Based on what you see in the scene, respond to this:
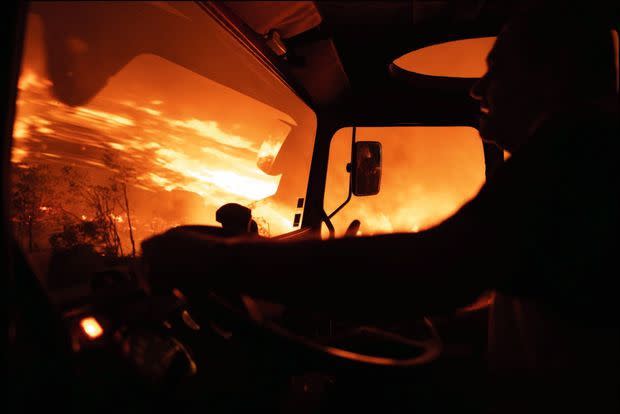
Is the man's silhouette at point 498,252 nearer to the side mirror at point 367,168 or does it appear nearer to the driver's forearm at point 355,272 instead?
the driver's forearm at point 355,272

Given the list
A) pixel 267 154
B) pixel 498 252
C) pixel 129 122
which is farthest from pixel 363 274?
pixel 267 154

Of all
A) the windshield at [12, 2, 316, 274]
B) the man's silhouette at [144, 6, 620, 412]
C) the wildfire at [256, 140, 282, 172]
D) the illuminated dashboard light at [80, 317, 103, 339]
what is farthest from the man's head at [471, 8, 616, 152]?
the wildfire at [256, 140, 282, 172]

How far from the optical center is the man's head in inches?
37.4

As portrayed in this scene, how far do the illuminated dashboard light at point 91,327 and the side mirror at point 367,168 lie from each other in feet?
7.42

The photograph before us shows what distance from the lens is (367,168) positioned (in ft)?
9.18

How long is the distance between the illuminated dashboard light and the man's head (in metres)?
1.38

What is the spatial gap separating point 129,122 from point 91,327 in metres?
1.53

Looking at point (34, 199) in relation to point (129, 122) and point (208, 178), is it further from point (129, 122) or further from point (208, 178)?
point (208, 178)

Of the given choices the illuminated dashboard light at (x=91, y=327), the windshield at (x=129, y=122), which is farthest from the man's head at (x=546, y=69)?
the windshield at (x=129, y=122)

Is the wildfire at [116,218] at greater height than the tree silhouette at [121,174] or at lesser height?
lesser

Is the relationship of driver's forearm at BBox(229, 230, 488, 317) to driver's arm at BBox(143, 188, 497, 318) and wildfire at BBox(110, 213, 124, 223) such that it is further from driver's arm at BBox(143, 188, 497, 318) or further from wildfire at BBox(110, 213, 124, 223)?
wildfire at BBox(110, 213, 124, 223)

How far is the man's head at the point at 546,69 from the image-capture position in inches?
37.4

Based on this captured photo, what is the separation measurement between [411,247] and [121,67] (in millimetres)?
1903

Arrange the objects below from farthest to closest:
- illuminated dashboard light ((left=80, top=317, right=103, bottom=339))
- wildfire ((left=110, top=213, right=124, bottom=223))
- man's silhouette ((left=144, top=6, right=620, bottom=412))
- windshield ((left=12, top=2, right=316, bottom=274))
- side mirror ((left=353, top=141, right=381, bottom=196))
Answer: side mirror ((left=353, top=141, right=381, bottom=196)) < wildfire ((left=110, top=213, right=124, bottom=223)) < windshield ((left=12, top=2, right=316, bottom=274)) < illuminated dashboard light ((left=80, top=317, right=103, bottom=339)) < man's silhouette ((left=144, top=6, right=620, bottom=412))
